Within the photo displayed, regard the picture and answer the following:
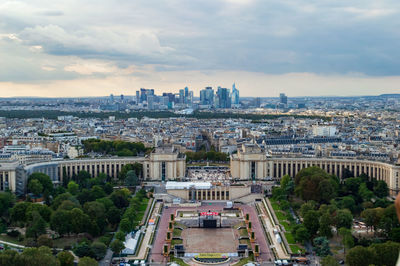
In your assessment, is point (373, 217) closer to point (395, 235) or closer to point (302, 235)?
point (395, 235)

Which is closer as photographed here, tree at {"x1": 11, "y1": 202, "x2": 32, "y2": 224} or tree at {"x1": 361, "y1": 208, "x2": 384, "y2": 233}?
tree at {"x1": 361, "y1": 208, "x2": 384, "y2": 233}

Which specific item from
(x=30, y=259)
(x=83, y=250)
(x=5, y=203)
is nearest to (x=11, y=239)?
(x=5, y=203)

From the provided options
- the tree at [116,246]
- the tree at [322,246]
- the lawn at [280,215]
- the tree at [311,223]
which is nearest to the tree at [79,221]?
the tree at [116,246]

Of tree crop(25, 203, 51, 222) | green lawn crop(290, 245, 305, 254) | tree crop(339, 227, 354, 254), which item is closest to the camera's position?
tree crop(339, 227, 354, 254)

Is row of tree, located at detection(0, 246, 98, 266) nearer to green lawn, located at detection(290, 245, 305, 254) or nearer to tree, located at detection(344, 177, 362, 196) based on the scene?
green lawn, located at detection(290, 245, 305, 254)

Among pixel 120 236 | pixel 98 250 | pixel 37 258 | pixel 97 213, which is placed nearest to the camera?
pixel 37 258

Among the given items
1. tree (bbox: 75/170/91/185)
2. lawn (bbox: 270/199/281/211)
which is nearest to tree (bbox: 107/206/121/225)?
lawn (bbox: 270/199/281/211)

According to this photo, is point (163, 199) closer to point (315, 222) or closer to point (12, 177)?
point (12, 177)
